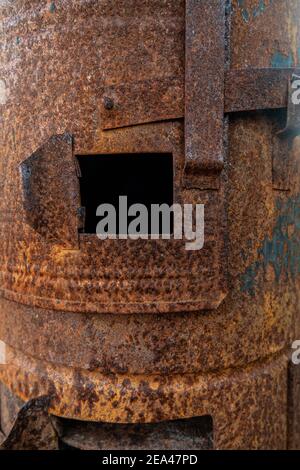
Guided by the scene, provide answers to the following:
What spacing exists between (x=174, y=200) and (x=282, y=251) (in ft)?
1.83

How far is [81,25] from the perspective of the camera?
140cm

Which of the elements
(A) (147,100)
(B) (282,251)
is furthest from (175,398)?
(A) (147,100)

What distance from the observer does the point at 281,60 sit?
60.7 inches

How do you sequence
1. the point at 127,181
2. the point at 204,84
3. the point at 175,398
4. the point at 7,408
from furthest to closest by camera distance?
the point at 127,181, the point at 7,408, the point at 175,398, the point at 204,84

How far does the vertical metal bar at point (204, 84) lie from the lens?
1.34 metres

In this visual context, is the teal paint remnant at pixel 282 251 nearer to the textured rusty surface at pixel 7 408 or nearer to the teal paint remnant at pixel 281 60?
the teal paint remnant at pixel 281 60

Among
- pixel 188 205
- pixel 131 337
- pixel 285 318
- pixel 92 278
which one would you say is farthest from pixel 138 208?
pixel 285 318

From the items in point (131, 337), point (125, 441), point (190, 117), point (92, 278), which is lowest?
point (125, 441)

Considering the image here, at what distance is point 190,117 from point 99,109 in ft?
1.12

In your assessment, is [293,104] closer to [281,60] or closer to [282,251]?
[281,60]

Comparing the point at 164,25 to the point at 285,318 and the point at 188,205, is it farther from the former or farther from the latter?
the point at 285,318

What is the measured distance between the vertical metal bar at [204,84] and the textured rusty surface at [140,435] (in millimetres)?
1109

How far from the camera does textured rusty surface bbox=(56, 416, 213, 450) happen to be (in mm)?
1608

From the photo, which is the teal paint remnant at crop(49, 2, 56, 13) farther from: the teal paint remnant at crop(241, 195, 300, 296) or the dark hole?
the teal paint remnant at crop(241, 195, 300, 296)
